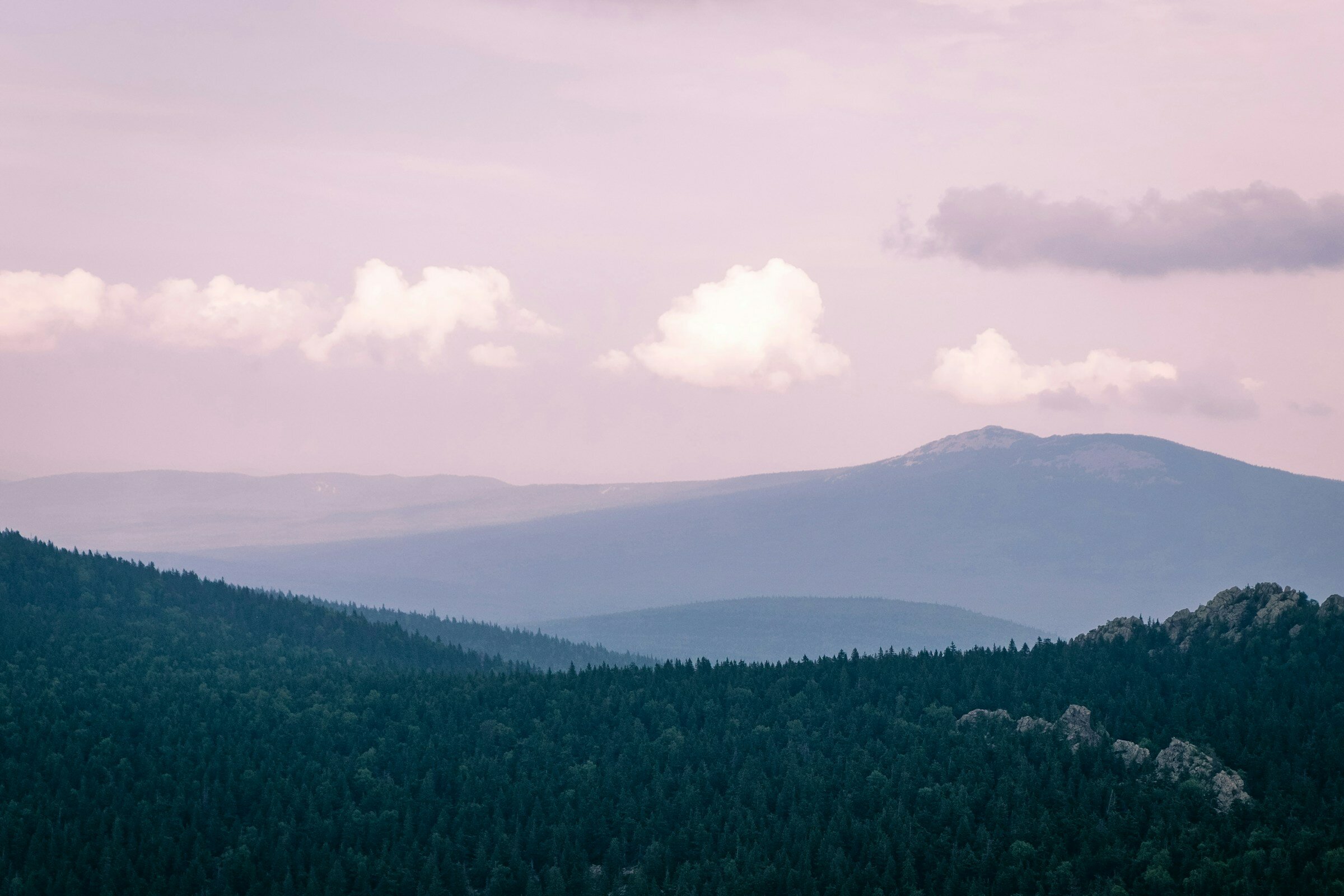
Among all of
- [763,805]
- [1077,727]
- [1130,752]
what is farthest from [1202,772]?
[763,805]

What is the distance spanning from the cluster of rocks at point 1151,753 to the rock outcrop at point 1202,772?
2.3 inches

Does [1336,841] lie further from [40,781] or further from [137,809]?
[40,781]

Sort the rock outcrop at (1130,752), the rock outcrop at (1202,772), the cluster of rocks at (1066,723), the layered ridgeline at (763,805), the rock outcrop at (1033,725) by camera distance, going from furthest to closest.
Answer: the rock outcrop at (1033,725)
the cluster of rocks at (1066,723)
the rock outcrop at (1130,752)
the rock outcrop at (1202,772)
the layered ridgeline at (763,805)

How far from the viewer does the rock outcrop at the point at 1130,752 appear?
16675cm

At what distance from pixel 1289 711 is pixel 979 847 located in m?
50.4

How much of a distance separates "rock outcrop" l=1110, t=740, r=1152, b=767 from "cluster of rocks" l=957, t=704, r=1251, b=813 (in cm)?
6

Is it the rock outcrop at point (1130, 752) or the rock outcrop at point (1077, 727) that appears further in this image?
the rock outcrop at point (1077, 727)

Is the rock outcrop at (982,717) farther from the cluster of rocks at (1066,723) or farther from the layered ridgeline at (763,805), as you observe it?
the layered ridgeline at (763,805)

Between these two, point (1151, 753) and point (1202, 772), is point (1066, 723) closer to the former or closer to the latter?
point (1151, 753)

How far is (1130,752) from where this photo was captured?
169 meters

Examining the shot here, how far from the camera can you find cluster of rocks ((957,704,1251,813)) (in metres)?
157

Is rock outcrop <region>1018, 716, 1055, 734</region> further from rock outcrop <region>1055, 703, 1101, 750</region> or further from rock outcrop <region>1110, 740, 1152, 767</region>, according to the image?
rock outcrop <region>1110, 740, 1152, 767</region>

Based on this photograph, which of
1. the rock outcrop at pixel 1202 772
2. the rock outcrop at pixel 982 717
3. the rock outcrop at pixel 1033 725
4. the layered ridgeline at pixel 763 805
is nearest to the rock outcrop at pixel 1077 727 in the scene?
the layered ridgeline at pixel 763 805

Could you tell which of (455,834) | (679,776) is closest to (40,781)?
(455,834)
